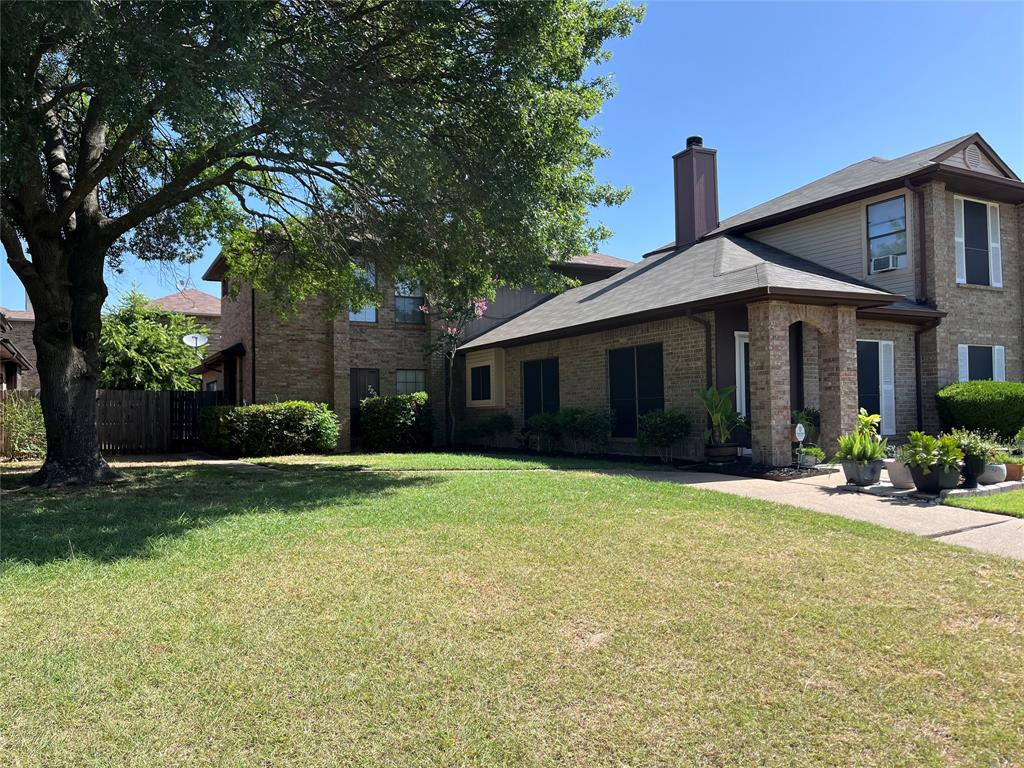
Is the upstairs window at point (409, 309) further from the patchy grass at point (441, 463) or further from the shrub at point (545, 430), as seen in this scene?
the patchy grass at point (441, 463)

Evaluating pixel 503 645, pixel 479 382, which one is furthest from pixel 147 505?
pixel 479 382

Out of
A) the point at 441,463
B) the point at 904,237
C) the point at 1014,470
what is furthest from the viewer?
the point at 904,237

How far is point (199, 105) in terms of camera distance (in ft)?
24.0

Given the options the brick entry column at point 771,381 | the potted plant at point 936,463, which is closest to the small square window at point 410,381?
the brick entry column at point 771,381

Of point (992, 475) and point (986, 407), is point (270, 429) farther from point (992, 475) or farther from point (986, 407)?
point (986, 407)

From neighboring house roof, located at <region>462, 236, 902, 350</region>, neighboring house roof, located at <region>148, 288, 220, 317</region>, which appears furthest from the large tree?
neighboring house roof, located at <region>148, 288, 220, 317</region>

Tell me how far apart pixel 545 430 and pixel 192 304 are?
24961 millimetres

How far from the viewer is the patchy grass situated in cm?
1338

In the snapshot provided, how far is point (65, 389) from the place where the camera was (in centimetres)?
1036

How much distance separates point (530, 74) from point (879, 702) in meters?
8.44

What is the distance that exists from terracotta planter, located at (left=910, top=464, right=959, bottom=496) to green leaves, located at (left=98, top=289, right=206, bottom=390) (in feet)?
79.1

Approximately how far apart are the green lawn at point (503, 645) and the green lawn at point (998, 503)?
238cm

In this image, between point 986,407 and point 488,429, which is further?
point 488,429

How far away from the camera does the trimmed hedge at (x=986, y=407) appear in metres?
14.3
